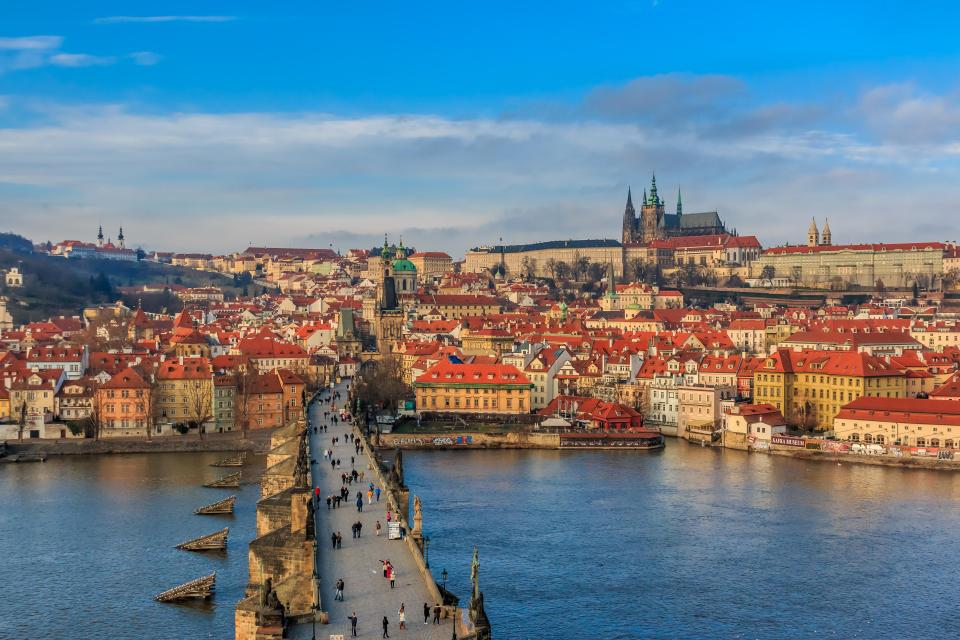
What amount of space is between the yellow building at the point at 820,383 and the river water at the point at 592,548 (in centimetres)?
736

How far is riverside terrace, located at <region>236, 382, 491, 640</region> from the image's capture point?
519 inches

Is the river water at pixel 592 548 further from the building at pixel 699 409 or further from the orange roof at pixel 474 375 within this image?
the orange roof at pixel 474 375

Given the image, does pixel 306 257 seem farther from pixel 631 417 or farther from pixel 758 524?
pixel 758 524

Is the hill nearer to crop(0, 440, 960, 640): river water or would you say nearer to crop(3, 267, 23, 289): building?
crop(3, 267, 23, 289): building

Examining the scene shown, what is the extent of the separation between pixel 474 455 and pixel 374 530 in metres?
22.5

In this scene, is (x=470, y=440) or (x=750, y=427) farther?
(x=470, y=440)

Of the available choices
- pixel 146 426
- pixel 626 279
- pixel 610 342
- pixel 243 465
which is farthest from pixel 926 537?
pixel 626 279

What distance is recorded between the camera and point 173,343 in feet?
193

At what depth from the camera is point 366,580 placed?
50.8 ft

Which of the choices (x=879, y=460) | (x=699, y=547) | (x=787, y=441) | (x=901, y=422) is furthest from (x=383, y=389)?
(x=699, y=547)

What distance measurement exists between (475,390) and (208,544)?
23.8 metres

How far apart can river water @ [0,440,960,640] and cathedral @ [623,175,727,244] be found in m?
109

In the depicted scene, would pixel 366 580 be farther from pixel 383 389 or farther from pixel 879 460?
pixel 383 389

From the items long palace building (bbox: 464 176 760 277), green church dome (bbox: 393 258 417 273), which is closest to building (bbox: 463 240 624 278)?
long palace building (bbox: 464 176 760 277)
